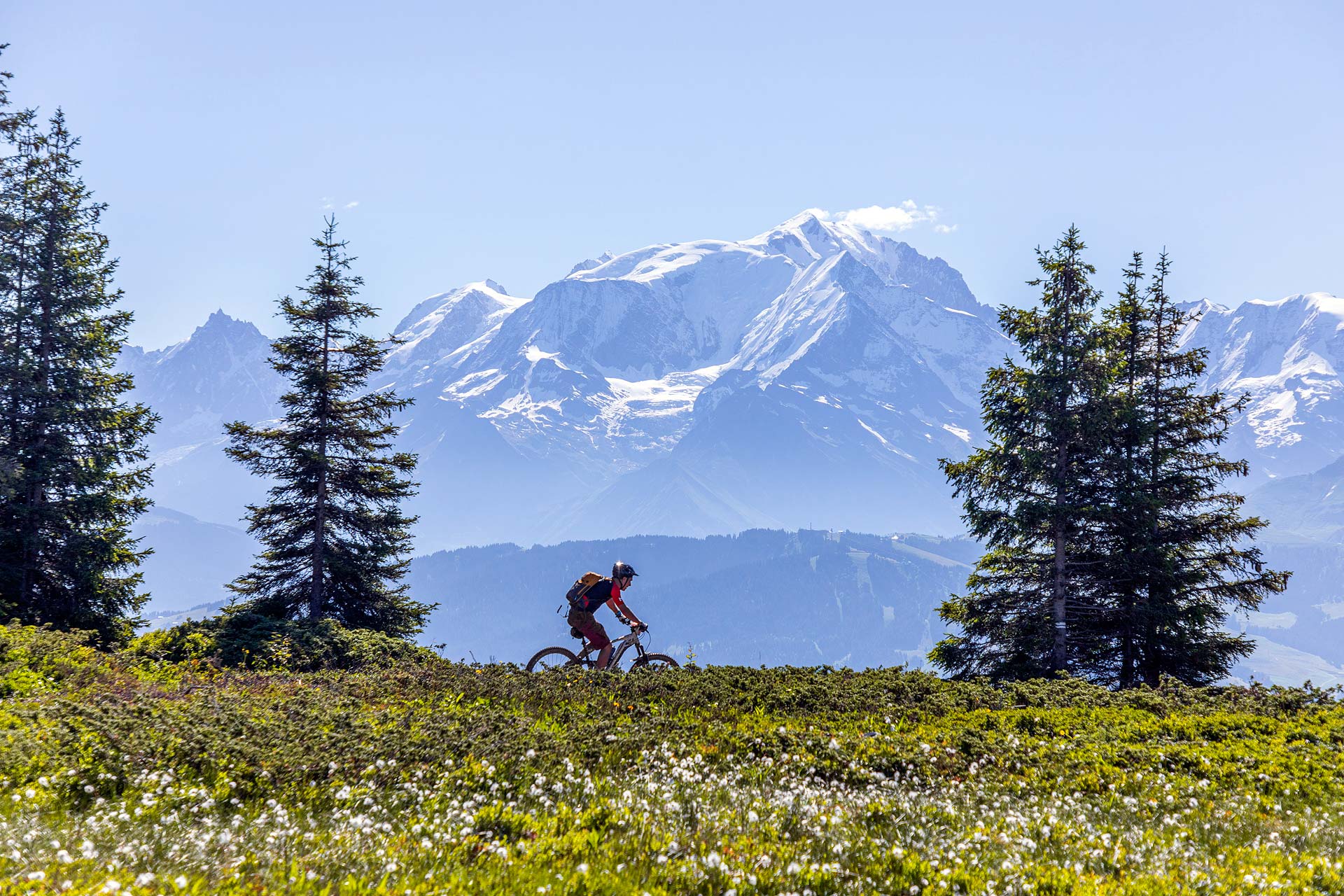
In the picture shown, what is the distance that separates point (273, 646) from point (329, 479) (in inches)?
368

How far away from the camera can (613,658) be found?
16516mm

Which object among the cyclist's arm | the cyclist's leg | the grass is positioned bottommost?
the grass

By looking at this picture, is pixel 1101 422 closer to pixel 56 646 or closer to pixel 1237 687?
pixel 1237 687

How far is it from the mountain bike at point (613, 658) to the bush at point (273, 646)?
9.92 ft

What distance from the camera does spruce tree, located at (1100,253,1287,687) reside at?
73.6 ft

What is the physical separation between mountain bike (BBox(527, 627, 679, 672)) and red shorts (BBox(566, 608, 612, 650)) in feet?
0.59

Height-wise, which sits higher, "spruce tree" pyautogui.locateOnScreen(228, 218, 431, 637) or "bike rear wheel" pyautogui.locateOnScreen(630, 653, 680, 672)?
"spruce tree" pyautogui.locateOnScreen(228, 218, 431, 637)

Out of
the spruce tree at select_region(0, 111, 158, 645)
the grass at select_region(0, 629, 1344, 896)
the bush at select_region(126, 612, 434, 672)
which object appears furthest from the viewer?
the spruce tree at select_region(0, 111, 158, 645)

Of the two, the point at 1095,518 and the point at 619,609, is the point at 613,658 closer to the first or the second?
the point at 619,609

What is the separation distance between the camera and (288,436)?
25625mm

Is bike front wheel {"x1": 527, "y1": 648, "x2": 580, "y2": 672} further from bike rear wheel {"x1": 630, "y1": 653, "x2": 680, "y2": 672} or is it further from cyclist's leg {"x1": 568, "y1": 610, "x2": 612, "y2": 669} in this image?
bike rear wheel {"x1": 630, "y1": 653, "x2": 680, "y2": 672}

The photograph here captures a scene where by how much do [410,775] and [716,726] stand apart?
4.19 meters

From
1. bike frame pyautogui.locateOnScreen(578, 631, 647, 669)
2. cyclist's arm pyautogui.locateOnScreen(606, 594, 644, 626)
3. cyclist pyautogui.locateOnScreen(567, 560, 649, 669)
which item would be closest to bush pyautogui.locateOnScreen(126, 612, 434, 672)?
bike frame pyautogui.locateOnScreen(578, 631, 647, 669)

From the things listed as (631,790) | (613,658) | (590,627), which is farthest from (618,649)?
(631,790)
